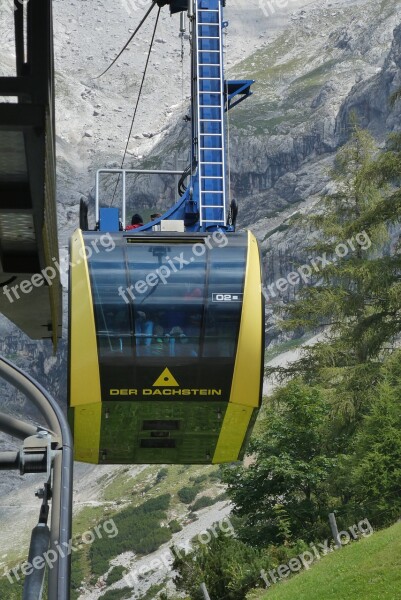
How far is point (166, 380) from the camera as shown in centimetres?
1148

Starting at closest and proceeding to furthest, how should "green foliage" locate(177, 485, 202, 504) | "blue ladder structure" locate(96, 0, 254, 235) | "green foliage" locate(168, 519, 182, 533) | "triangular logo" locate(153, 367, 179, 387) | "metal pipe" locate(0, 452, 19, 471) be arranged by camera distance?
"metal pipe" locate(0, 452, 19, 471) < "triangular logo" locate(153, 367, 179, 387) < "blue ladder structure" locate(96, 0, 254, 235) < "green foliage" locate(168, 519, 182, 533) < "green foliage" locate(177, 485, 202, 504)

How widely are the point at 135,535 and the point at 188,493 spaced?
31.9 feet

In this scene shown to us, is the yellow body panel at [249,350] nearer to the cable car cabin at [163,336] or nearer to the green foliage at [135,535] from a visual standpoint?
the cable car cabin at [163,336]

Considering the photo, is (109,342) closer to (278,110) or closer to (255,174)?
(255,174)

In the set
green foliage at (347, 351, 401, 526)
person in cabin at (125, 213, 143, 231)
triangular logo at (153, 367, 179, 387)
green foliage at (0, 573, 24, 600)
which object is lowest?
green foliage at (0, 573, 24, 600)

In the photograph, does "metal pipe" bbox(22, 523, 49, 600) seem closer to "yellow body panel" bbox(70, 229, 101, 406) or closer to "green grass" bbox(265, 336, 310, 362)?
"yellow body panel" bbox(70, 229, 101, 406)

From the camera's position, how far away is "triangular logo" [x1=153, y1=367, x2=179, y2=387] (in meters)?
11.4

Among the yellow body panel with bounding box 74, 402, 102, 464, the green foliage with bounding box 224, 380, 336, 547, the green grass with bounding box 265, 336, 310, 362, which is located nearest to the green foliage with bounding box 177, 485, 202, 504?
the green grass with bounding box 265, 336, 310, 362

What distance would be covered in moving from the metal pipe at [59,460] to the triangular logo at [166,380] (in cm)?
816

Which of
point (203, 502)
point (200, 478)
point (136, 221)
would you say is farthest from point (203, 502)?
point (136, 221)

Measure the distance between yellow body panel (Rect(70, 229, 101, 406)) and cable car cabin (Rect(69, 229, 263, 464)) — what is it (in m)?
0.01

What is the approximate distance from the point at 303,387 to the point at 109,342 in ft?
37.8

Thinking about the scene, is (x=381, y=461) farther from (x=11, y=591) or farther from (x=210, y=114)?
(x=11, y=591)

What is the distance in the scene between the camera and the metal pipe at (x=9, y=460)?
9.62 ft
